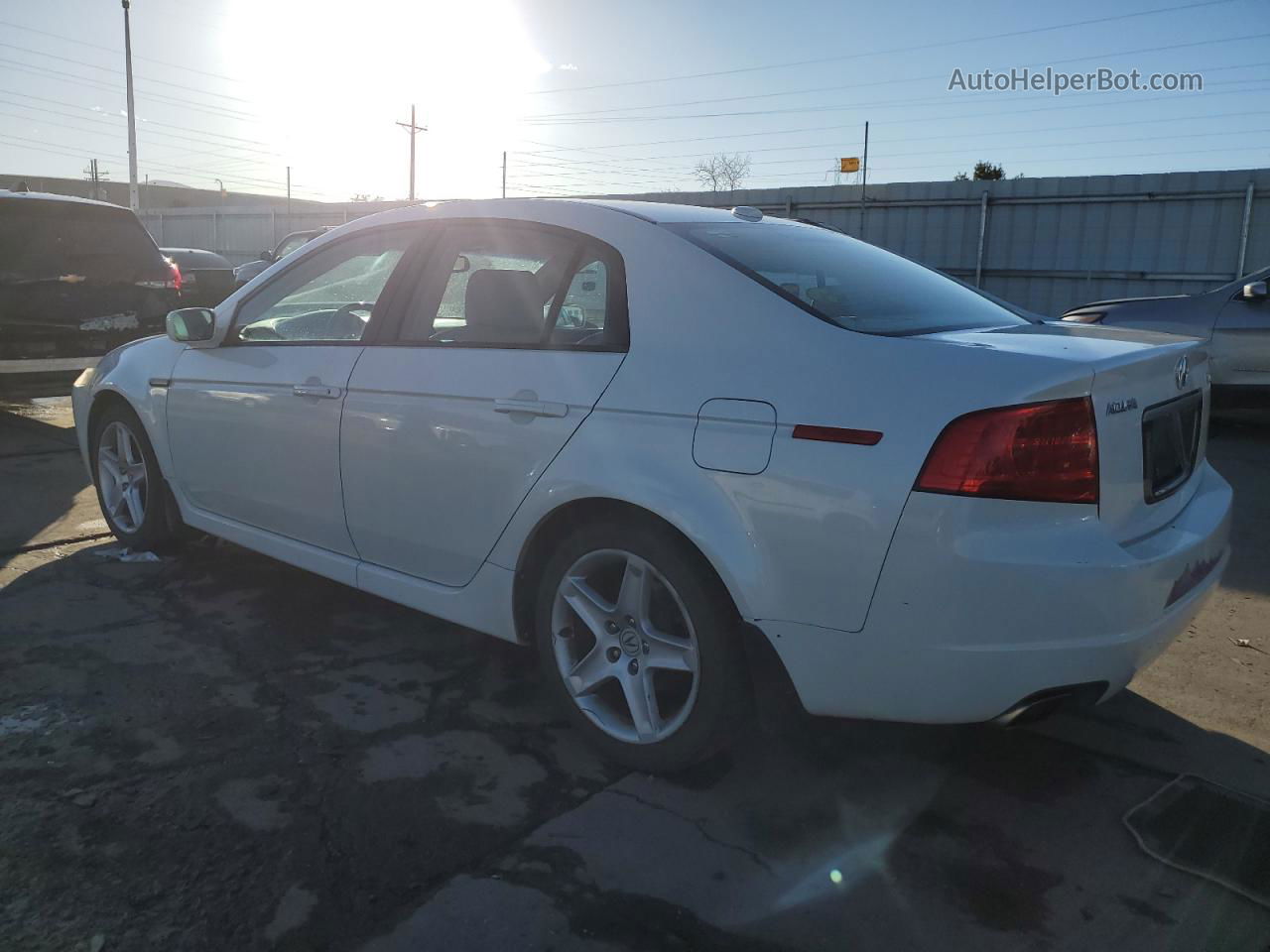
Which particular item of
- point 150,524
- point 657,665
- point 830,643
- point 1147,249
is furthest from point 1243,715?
point 1147,249

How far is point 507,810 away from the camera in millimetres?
2641

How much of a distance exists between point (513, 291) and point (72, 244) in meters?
7.01

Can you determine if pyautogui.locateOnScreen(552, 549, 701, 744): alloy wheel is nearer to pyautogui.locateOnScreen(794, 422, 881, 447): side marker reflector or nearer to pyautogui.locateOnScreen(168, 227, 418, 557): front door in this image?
pyautogui.locateOnScreen(794, 422, 881, 447): side marker reflector

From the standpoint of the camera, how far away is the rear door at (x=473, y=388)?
289 cm

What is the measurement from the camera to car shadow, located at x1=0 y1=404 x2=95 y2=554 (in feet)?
17.0

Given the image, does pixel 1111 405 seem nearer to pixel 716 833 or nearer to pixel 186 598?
pixel 716 833

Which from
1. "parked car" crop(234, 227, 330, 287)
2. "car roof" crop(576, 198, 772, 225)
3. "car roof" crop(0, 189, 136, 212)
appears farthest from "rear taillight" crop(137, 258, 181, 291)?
"car roof" crop(576, 198, 772, 225)

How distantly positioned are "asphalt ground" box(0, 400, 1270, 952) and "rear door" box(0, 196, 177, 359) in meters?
5.14

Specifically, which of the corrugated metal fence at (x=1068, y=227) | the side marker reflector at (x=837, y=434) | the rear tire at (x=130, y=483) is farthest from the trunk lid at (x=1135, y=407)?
the corrugated metal fence at (x=1068, y=227)

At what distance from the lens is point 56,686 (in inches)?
132

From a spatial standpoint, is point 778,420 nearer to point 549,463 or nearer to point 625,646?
point 549,463

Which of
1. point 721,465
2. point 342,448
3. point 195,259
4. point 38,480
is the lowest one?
point 38,480

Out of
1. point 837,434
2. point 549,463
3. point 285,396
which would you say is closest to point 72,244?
point 285,396

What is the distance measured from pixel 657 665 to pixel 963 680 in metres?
0.83
